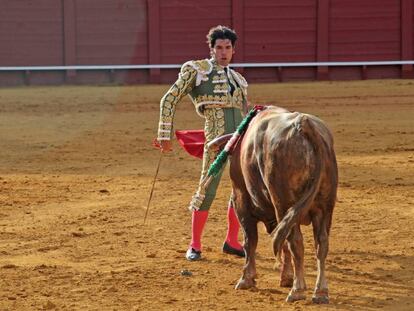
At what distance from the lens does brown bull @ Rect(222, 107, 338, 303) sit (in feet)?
12.1

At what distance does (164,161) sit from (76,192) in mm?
1568

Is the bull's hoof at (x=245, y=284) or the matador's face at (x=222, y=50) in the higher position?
the matador's face at (x=222, y=50)

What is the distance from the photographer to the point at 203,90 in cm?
477

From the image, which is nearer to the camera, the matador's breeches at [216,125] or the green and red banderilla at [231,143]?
the green and red banderilla at [231,143]

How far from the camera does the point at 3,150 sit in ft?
29.9

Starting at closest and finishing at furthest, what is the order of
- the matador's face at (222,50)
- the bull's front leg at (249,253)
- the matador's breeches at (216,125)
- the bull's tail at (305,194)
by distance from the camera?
the bull's tail at (305,194) < the bull's front leg at (249,253) < the matador's face at (222,50) < the matador's breeches at (216,125)

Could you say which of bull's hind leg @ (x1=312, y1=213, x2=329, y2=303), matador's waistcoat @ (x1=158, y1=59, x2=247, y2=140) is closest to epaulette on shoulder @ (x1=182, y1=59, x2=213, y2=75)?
matador's waistcoat @ (x1=158, y1=59, x2=247, y2=140)

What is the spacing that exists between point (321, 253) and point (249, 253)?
1.66 feet

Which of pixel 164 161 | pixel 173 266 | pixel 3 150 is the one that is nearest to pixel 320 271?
pixel 173 266

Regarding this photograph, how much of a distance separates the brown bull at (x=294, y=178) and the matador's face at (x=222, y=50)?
24.8 inches

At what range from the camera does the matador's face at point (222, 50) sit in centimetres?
463

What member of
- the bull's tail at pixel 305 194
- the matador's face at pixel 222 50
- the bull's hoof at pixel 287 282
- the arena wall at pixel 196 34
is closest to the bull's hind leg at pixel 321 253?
the bull's tail at pixel 305 194

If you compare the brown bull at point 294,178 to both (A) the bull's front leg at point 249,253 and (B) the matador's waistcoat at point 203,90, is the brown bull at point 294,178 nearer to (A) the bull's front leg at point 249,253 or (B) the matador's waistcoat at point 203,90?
(A) the bull's front leg at point 249,253

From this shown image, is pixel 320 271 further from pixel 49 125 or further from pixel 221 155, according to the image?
pixel 49 125
